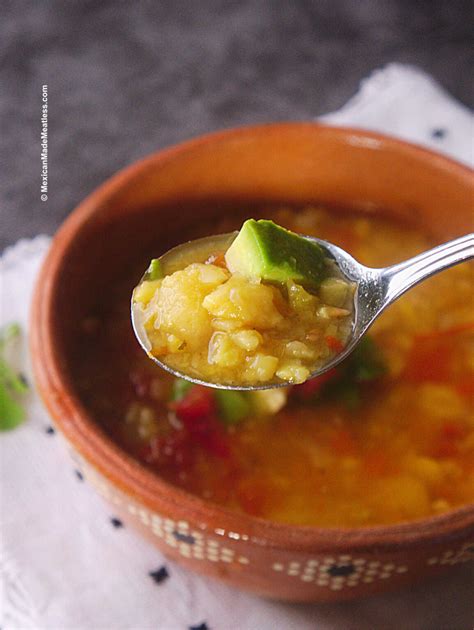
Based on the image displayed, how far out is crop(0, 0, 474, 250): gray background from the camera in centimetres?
252

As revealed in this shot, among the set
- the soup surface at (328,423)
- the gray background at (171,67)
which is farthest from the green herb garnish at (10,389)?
the gray background at (171,67)

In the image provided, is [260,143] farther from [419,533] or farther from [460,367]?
[419,533]

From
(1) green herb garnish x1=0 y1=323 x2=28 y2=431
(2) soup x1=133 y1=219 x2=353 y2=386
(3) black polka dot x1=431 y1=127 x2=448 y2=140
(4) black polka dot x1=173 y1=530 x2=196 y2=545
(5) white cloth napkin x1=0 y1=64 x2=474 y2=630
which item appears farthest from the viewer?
(3) black polka dot x1=431 y1=127 x2=448 y2=140

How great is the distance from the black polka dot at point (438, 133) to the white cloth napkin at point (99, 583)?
3.91ft

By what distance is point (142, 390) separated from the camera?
5.43ft

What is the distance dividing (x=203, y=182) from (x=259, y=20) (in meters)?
1.33

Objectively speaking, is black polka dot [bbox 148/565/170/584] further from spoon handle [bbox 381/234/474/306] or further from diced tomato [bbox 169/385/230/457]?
spoon handle [bbox 381/234/474/306]

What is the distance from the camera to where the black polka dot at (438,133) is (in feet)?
7.26

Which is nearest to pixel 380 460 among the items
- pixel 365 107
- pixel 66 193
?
pixel 365 107

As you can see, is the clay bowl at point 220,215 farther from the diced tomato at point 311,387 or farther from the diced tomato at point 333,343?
the diced tomato at point 311,387

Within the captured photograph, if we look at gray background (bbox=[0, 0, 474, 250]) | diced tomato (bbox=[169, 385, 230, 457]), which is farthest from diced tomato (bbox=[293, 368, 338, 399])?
gray background (bbox=[0, 0, 474, 250])

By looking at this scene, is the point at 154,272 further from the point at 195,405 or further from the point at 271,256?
the point at 195,405

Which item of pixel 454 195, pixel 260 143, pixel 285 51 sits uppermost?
pixel 285 51

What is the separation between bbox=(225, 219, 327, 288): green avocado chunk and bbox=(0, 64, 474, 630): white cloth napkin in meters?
0.59
